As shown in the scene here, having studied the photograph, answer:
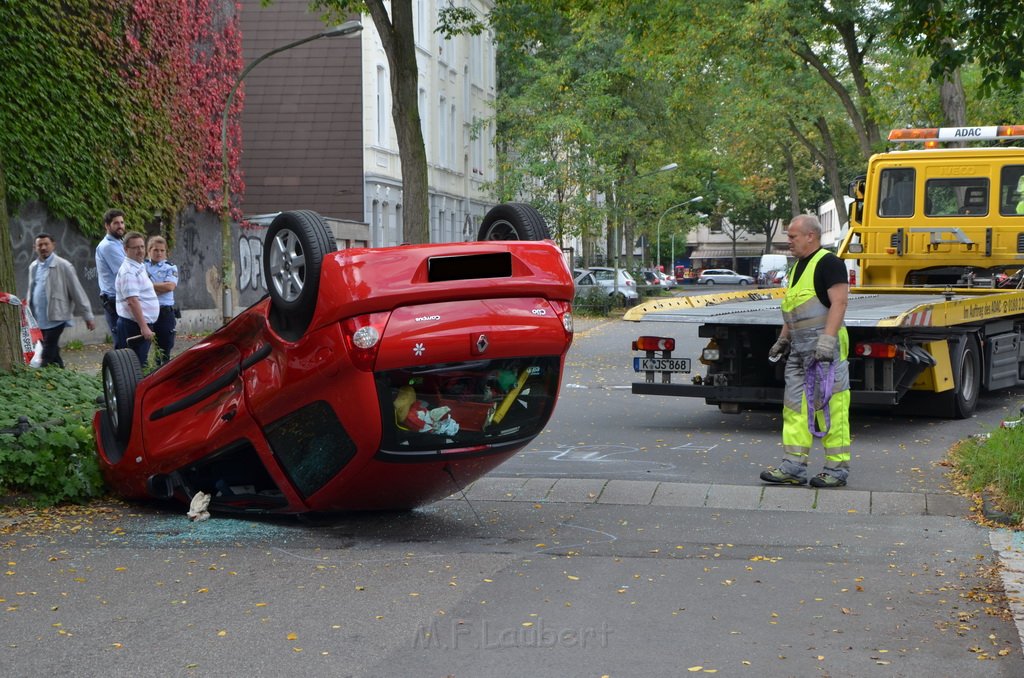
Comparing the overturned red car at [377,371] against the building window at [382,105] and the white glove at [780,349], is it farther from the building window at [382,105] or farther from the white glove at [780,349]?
the building window at [382,105]

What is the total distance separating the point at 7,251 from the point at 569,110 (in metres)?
31.3

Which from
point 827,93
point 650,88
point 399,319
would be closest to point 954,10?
point 399,319

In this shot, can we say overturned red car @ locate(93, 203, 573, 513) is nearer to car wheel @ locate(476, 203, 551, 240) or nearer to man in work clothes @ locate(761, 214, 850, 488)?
car wheel @ locate(476, 203, 551, 240)

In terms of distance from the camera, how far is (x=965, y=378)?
1306 centimetres

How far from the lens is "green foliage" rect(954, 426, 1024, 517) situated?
7902mm

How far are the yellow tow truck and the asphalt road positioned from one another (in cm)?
235

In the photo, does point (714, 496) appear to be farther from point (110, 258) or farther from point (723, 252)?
point (723, 252)

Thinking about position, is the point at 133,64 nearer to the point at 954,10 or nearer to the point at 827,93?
the point at 954,10

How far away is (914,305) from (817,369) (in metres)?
3.90

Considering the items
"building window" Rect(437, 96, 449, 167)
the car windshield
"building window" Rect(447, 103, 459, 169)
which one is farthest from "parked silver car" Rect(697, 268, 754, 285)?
the car windshield

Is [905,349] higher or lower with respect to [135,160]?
lower

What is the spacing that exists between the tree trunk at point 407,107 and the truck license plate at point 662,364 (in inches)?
338

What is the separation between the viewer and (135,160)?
2564 cm
